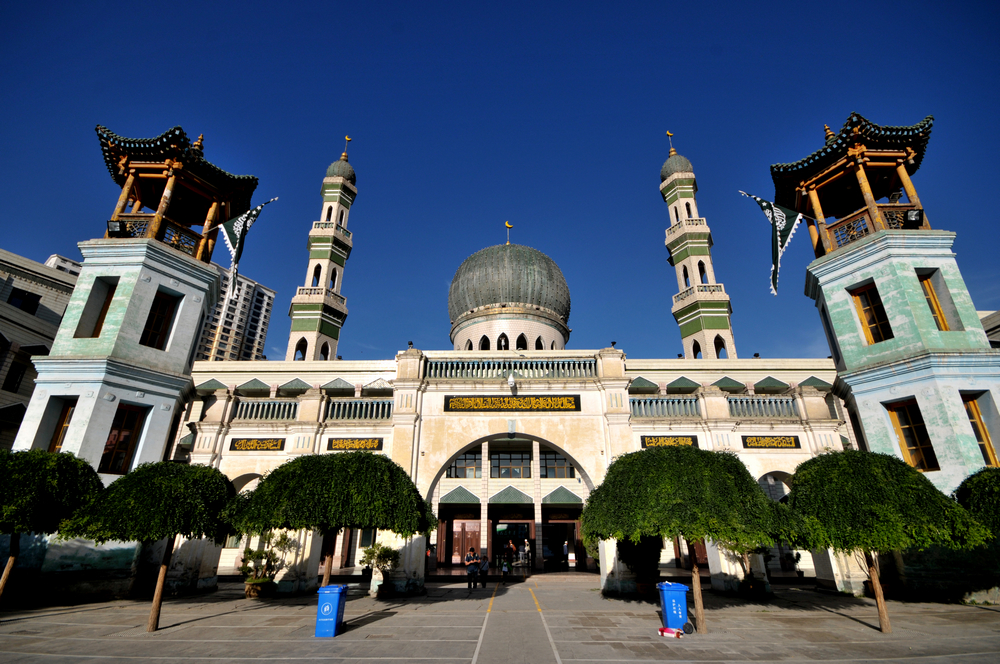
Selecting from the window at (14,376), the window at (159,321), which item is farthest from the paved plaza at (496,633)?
the window at (14,376)

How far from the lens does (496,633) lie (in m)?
11.0

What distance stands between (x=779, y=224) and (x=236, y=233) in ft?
82.6

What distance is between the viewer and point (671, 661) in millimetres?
8594

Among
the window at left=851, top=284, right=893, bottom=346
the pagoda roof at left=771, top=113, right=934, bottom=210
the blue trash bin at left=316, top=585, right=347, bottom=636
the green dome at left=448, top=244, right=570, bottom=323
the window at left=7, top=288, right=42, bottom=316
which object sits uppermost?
the green dome at left=448, top=244, right=570, bottom=323

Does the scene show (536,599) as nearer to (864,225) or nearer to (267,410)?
(267,410)

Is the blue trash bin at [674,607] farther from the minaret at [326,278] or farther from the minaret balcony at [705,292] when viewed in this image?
the minaret at [326,278]

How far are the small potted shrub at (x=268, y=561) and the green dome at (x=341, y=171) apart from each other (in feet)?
113

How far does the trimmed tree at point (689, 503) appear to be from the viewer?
10.6m

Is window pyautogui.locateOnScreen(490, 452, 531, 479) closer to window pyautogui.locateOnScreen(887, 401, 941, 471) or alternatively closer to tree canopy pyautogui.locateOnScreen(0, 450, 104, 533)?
window pyautogui.locateOnScreen(887, 401, 941, 471)

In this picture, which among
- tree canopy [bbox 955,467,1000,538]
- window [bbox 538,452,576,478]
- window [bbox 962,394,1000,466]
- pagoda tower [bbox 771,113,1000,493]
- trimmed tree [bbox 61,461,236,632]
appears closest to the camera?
trimmed tree [bbox 61,461,236,632]

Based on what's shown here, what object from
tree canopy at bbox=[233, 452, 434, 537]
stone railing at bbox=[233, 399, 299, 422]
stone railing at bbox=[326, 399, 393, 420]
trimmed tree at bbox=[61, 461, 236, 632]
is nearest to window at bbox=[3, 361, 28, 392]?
stone railing at bbox=[233, 399, 299, 422]

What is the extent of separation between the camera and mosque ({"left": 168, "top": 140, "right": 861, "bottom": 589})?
1866 cm

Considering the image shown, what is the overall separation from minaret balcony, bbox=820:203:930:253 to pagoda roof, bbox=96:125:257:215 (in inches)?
1087

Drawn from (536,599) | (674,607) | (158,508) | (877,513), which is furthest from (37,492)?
(877,513)
